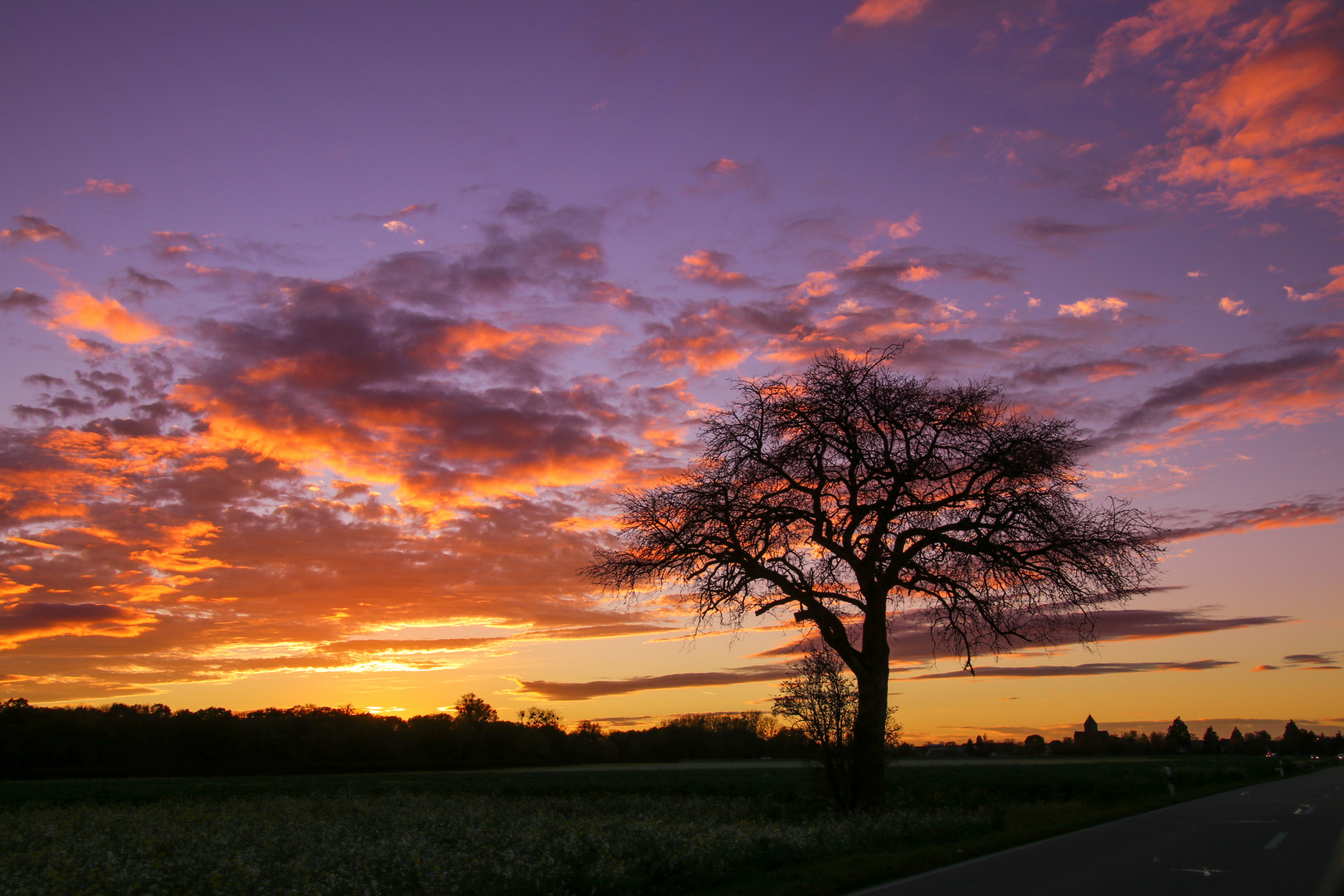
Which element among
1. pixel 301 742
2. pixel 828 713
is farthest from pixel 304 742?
pixel 828 713

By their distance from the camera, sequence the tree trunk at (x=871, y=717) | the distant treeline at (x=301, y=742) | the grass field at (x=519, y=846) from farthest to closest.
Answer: the distant treeline at (x=301, y=742) → the tree trunk at (x=871, y=717) → the grass field at (x=519, y=846)

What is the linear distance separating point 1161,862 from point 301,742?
109 m

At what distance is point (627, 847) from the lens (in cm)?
1409

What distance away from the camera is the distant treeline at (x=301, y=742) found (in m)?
91.8

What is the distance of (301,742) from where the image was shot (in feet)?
336

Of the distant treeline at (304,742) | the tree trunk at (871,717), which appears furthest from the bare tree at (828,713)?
the distant treeline at (304,742)

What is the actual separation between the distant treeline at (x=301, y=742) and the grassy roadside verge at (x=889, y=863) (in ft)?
211

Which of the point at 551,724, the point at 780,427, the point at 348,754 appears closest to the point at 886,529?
the point at 780,427

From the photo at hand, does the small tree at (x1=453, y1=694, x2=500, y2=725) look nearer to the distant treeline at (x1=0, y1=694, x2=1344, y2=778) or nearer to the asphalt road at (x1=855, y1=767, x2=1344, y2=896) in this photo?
the distant treeline at (x1=0, y1=694, x2=1344, y2=778)

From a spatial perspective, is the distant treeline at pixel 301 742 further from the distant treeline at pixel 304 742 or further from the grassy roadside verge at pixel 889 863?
the grassy roadside verge at pixel 889 863

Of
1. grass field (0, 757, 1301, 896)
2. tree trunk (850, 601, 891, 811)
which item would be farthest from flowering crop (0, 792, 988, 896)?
tree trunk (850, 601, 891, 811)

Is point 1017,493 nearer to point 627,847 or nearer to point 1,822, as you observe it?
point 627,847

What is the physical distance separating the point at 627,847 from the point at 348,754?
10272cm

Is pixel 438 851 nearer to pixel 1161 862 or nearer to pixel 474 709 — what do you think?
pixel 1161 862
